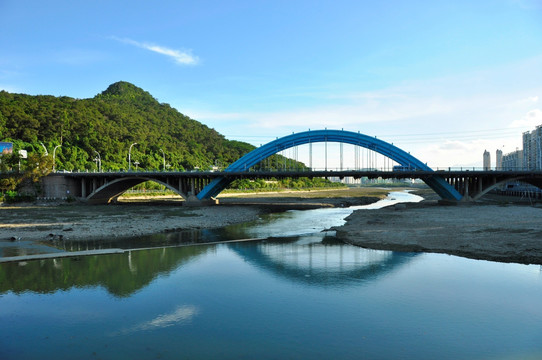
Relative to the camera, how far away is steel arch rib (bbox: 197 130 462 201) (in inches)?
2330

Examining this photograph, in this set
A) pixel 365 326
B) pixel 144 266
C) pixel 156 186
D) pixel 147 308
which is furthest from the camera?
pixel 156 186

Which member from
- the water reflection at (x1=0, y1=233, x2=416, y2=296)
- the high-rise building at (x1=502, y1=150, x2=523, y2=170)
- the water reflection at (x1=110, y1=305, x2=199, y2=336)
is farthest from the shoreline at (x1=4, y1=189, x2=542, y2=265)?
the high-rise building at (x1=502, y1=150, x2=523, y2=170)

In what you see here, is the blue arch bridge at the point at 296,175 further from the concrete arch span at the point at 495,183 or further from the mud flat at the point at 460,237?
the mud flat at the point at 460,237

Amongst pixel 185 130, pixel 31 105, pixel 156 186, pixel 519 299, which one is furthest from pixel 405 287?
pixel 185 130

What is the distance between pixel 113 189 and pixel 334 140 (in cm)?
4179

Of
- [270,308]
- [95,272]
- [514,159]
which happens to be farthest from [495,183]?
[514,159]

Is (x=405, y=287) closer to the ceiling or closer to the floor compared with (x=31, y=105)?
closer to the floor

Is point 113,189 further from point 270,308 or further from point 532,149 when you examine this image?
point 532,149

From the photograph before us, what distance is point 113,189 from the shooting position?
2606 inches

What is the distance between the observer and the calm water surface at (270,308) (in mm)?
9695

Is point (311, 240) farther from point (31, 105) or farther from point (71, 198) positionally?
point (31, 105)

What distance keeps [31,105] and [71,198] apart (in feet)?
201

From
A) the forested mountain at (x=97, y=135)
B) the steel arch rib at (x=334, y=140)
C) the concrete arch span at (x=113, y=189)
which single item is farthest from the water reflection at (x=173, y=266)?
the forested mountain at (x=97, y=135)

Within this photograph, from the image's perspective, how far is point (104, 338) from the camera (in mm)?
10297
